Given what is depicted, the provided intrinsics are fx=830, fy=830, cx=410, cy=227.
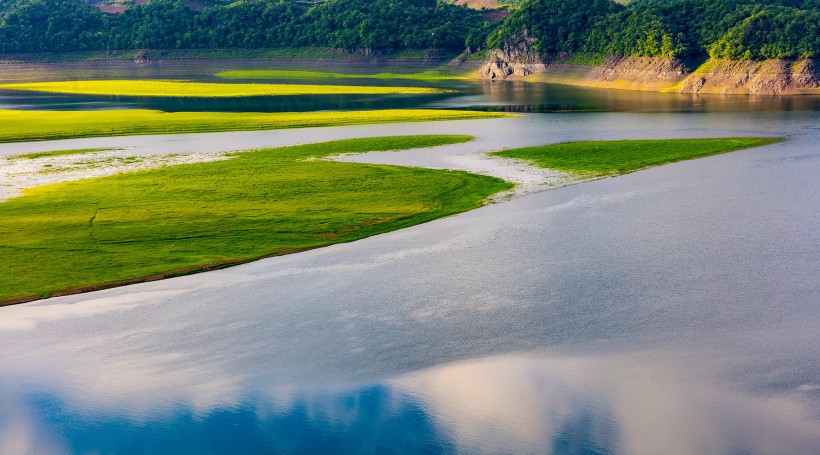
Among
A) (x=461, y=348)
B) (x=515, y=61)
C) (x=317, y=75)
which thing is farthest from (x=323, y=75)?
(x=461, y=348)

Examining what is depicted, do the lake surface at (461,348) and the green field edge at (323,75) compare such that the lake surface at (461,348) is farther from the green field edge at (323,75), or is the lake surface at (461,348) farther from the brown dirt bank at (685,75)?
the green field edge at (323,75)

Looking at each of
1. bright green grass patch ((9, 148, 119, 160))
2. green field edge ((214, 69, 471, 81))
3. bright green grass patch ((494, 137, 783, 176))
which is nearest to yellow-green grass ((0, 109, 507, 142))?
bright green grass patch ((9, 148, 119, 160))

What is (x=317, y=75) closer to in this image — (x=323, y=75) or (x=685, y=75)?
(x=323, y=75)

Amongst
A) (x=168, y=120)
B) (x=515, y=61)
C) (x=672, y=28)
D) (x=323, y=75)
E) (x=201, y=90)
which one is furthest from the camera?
(x=323, y=75)

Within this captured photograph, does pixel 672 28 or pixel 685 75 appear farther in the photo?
pixel 672 28

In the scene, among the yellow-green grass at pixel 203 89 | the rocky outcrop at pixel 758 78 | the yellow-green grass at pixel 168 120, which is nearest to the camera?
the yellow-green grass at pixel 168 120

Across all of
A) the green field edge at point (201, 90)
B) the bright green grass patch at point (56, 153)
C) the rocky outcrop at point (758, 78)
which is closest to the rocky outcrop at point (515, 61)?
the green field edge at point (201, 90)

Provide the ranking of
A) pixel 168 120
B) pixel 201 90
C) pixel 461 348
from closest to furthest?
pixel 461 348
pixel 168 120
pixel 201 90
